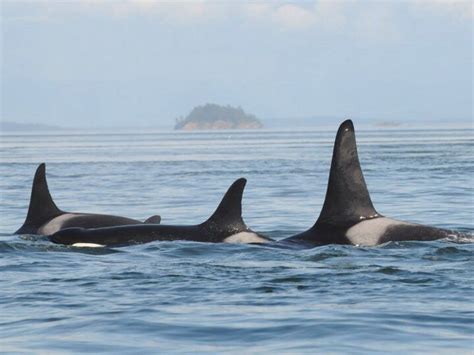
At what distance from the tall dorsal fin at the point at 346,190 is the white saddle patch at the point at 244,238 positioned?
2.78 ft

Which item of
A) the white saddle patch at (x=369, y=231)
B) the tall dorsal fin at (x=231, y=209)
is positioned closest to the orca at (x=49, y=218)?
the tall dorsal fin at (x=231, y=209)

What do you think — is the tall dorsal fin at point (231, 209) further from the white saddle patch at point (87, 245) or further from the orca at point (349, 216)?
the white saddle patch at point (87, 245)

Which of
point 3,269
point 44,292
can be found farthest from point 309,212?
point 44,292

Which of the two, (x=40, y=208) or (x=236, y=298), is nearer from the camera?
(x=236, y=298)

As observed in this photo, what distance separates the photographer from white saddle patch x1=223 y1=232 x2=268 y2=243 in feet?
47.7

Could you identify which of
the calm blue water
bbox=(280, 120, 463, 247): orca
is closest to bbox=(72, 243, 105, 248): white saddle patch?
the calm blue water

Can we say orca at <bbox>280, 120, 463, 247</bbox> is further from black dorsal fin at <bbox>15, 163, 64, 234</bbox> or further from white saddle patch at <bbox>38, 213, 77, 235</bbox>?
black dorsal fin at <bbox>15, 163, 64, 234</bbox>

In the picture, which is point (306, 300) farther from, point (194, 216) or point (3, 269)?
point (194, 216)

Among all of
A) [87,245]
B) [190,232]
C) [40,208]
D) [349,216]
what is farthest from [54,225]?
[349,216]

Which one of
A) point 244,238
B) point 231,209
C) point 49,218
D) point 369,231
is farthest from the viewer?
point 49,218

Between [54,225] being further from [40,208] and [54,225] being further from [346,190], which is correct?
[346,190]

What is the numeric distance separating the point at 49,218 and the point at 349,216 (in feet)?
17.0

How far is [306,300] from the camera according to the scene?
428 inches

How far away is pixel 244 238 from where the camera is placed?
1459cm
